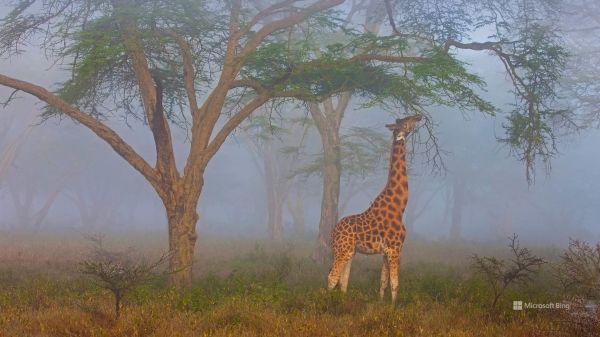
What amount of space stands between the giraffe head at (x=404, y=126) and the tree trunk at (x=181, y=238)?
4519mm

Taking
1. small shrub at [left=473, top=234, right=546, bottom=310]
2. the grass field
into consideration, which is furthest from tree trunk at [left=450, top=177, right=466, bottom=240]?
small shrub at [left=473, top=234, right=546, bottom=310]

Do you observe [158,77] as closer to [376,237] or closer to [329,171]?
[376,237]

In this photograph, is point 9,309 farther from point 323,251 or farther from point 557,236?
point 557,236

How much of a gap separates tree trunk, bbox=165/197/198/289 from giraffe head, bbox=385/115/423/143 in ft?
14.8

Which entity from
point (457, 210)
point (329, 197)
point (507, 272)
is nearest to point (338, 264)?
point (507, 272)

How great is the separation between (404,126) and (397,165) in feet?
2.63

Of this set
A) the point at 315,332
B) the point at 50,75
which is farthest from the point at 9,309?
the point at 50,75

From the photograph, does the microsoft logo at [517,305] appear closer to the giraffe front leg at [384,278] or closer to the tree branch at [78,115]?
the giraffe front leg at [384,278]

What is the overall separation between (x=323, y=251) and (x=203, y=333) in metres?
11.0

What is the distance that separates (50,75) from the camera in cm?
3725

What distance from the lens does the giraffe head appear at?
32.0ft

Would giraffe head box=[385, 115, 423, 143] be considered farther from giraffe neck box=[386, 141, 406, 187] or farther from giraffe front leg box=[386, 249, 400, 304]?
giraffe front leg box=[386, 249, 400, 304]

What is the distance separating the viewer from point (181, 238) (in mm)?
10797

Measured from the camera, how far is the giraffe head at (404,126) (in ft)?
32.0
